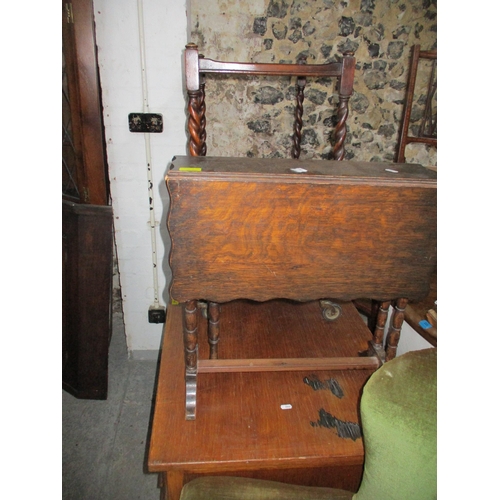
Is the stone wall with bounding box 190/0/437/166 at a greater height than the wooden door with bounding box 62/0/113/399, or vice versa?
the stone wall with bounding box 190/0/437/166

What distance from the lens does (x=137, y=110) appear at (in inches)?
69.2

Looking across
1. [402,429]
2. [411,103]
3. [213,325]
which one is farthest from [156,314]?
[411,103]

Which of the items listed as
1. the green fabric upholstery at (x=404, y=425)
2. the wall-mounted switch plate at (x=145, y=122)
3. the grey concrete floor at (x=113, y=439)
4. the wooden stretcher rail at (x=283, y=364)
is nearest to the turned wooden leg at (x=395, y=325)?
the wooden stretcher rail at (x=283, y=364)

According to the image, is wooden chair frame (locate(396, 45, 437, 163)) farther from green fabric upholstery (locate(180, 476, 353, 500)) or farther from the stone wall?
green fabric upholstery (locate(180, 476, 353, 500))

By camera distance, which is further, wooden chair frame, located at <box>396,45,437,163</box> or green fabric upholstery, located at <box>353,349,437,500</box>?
wooden chair frame, located at <box>396,45,437,163</box>

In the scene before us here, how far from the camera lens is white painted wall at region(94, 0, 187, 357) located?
5.35 ft

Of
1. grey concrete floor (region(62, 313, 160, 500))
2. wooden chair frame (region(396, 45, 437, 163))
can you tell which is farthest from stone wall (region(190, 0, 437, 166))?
grey concrete floor (region(62, 313, 160, 500))

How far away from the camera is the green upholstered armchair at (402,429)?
0.74 metres

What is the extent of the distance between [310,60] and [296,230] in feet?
5.29

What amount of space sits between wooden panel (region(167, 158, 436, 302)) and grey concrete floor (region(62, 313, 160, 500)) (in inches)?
41.9

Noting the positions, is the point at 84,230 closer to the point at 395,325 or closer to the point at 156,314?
the point at 156,314

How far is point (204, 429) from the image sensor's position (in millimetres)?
1220

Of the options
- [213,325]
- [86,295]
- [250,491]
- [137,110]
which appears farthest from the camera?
[86,295]

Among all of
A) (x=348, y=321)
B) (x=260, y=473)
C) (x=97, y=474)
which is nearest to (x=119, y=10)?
(x=348, y=321)
